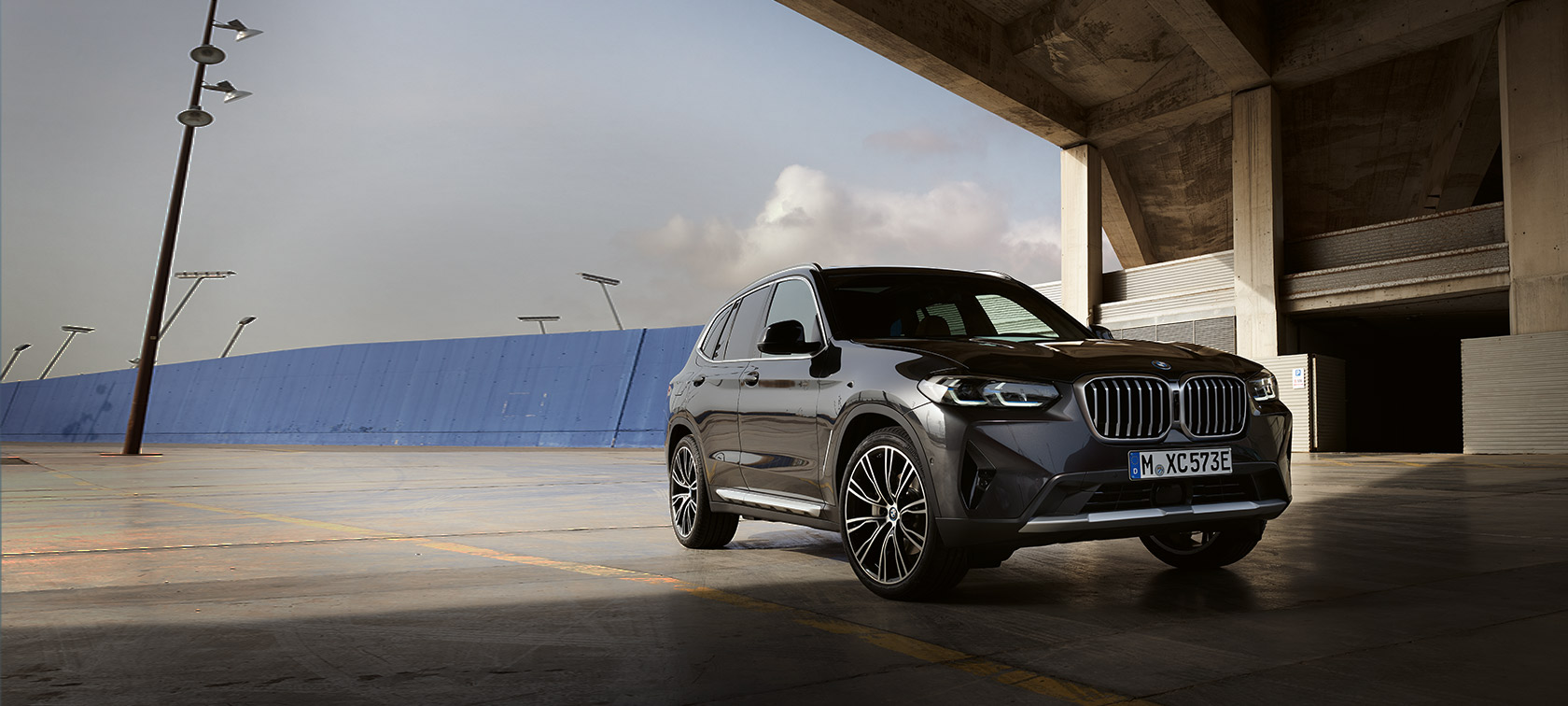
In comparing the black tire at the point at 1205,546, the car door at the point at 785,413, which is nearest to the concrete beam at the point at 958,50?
the car door at the point at 785,413

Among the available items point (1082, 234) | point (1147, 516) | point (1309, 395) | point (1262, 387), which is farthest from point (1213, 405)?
point (1082, 234)

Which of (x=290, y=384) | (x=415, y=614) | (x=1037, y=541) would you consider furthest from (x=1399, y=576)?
(x=290, y=384)

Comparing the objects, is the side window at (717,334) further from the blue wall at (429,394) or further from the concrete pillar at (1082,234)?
the concrete pillar at (1082,234)

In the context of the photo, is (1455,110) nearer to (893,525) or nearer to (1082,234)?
(1082,234)

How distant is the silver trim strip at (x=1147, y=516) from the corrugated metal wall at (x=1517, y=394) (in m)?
20.2

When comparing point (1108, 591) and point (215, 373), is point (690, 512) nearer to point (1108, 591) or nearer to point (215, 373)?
point (1108, 591)

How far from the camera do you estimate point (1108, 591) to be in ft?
15.5

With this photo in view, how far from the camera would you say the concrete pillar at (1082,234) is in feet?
96.4

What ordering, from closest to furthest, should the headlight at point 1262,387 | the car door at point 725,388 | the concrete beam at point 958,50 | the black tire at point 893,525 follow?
the black tire at point 893,525 < the headlight at point 1262,387 < the car door at point 725,388 < the concrete beam at point 958,50

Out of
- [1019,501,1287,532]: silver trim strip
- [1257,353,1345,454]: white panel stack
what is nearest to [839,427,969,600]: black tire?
[1019,501,1287,532]: silver trim strip

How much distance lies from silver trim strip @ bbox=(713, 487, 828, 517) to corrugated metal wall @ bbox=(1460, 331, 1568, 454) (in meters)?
20.7

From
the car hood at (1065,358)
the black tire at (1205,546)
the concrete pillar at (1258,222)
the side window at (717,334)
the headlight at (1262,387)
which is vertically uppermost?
the concrete pillar at (1258,222)

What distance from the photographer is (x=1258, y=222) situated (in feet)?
83.6

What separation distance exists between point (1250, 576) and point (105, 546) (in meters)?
6.63
